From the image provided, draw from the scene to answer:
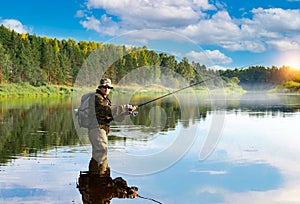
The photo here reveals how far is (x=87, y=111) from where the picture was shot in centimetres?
965

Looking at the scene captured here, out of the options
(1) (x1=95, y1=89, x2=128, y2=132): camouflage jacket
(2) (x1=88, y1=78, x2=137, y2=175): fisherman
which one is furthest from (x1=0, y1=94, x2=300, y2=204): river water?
(1) (x1=95, y1=89, x2=128, y2=132): camouflage jacket

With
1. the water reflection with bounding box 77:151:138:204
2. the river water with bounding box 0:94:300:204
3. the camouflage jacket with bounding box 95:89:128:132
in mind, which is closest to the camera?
the water reflection with bounding box 77:151:138:204

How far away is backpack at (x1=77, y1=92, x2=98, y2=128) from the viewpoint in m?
9.59

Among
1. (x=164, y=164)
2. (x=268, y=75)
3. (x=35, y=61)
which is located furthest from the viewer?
(x=268, y=75)

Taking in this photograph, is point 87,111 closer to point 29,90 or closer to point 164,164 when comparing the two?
point 164,164

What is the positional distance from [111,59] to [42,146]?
3.78m

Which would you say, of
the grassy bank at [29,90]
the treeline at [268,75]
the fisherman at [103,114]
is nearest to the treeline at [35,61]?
the grassy bank at [29,90]

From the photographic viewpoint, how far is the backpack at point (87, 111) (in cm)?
959

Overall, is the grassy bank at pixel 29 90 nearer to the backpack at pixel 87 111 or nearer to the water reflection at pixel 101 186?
the water reflection at pixel 101 186

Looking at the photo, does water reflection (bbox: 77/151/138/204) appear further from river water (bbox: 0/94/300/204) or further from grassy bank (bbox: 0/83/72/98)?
grassy bank (bbox: 0/83/72/98)

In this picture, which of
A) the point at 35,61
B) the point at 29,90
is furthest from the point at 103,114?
the point at 35,61

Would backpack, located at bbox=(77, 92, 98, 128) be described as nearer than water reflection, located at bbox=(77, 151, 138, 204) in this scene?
No

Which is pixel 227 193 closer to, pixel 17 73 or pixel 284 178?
pixel 284 178

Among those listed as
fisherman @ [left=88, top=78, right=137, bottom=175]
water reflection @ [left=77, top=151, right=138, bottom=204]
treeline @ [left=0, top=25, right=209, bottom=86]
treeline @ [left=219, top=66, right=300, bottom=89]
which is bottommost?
water reflection @ [left=77, top=151, right=138, bottom=204]
